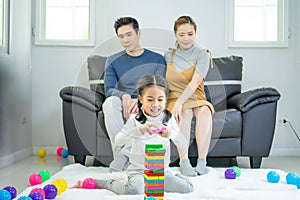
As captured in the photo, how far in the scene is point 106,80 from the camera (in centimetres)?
237

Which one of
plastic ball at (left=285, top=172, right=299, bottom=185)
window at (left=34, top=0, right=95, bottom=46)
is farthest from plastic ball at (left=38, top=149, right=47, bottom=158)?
plastic ball at (left=285, top=172, right=299, bottom=185)

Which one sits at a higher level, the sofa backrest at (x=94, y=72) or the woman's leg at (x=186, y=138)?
the sofa backrest at (x=94, y=72)

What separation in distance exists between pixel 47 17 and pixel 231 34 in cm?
170

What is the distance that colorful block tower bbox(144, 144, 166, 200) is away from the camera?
150 centimetres

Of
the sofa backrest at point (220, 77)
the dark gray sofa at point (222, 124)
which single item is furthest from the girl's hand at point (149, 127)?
the sofa backrest at point (220, 77)

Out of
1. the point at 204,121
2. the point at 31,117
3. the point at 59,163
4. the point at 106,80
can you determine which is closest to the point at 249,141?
the point at 204,121

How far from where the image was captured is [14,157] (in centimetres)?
325

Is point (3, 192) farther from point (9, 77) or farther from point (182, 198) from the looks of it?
point (9, 77)

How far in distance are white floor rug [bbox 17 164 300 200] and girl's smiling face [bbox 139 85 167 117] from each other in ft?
1.28

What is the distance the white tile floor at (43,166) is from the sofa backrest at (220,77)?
0.57m

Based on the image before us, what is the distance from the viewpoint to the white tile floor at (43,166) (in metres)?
2.48

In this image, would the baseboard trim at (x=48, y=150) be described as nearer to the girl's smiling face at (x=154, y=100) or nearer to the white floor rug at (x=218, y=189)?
the white floor rug at (x=218, y=189)

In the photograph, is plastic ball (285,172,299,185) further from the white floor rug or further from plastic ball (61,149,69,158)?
plastic ball (61,149,69,158)

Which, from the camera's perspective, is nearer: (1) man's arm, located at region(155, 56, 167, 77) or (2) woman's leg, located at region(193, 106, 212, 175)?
(1) man's arm, located at region(155, 56, 167, 77)
